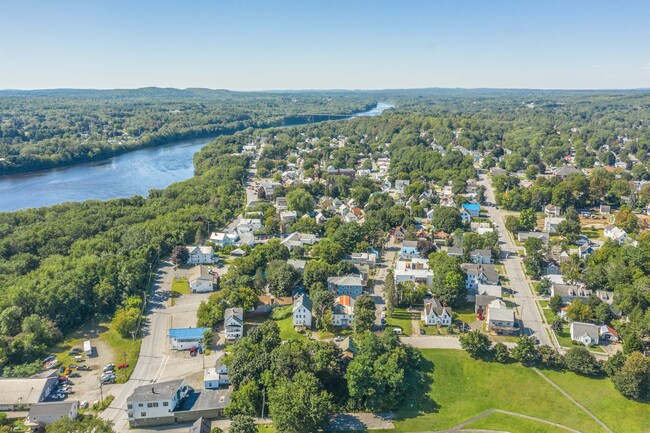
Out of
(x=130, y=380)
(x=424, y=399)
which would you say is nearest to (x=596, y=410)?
(x=424, y=399)

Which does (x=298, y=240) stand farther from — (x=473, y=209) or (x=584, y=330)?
(x=584, y=330)

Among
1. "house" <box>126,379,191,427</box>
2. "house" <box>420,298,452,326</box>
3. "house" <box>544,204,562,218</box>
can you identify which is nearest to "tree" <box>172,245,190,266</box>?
"house" <box>126,379,191,427</box>

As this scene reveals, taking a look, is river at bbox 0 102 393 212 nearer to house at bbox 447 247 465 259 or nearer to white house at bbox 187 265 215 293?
white house at bbox 187 265 215 293

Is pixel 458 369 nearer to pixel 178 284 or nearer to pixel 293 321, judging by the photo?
pixel 293 321

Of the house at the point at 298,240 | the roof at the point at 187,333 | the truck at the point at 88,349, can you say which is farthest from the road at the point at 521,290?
the truck at the point at 88,349

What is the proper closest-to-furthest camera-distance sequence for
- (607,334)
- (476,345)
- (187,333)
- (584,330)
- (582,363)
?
(582,363)
(476,345)
(187,333)
(584,330)
(607,334)

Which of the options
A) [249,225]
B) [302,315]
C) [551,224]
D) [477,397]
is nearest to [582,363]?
[477,397]
